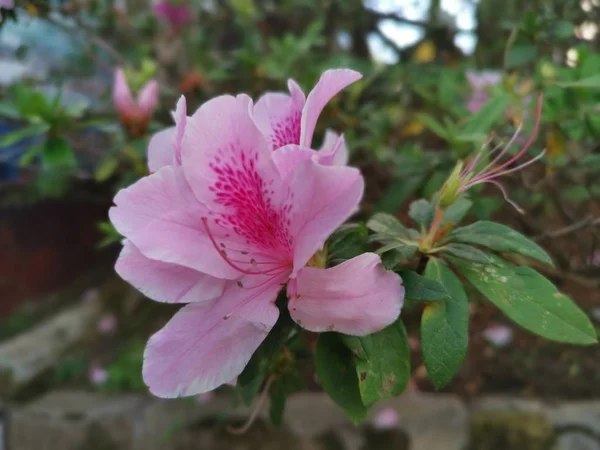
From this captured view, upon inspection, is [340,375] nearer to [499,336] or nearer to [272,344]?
[272,344]

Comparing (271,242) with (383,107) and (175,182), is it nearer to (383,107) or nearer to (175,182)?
(175,182)

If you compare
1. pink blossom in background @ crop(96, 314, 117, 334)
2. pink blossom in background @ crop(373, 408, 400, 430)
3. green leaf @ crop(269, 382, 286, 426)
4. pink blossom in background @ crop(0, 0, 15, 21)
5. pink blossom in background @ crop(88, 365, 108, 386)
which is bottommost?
pink blossom in background @ crop(96, 314, 117, 334)

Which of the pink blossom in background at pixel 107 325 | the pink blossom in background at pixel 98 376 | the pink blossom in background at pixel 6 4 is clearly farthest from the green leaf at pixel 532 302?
the pink blossom in background at pixel 107 325

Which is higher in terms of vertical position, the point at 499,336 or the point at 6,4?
the point at 6,4

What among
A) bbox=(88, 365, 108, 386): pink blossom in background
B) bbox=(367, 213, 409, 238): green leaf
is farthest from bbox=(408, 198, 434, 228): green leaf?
bbox=(88, 365, 108, 386): pink blossom in background

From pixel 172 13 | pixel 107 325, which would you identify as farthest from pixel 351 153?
pixel 107 325

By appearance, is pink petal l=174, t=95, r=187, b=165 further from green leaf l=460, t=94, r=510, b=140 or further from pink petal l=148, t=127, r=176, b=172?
green leaf l=460, t=94, r=510, b=140
